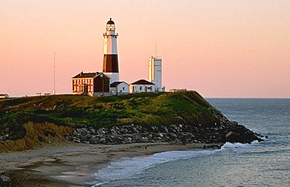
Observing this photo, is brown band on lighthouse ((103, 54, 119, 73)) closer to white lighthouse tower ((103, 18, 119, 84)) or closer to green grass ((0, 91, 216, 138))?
white lighthouse tower ((103, 18, 119, 84))

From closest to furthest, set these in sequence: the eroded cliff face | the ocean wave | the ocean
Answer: the ocean → the ocean wave → the eroded cliff face

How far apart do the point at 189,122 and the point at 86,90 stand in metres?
28.4

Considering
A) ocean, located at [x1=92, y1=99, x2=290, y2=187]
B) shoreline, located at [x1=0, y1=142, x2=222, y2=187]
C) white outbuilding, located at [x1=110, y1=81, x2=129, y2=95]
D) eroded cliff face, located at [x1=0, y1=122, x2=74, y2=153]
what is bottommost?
ocean, located at [x1=92, y1=99, x2=290, y2=187]

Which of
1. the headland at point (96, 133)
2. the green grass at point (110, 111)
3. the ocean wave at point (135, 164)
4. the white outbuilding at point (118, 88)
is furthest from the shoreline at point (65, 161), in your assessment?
the white outbuilding at point (118, 88)

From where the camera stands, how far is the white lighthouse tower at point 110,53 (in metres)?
82.9

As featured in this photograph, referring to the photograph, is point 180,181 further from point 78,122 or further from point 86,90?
point 86,90

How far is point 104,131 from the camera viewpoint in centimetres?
4912

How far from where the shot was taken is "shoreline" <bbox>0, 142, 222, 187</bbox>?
2833 centimetres

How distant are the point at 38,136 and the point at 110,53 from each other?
42.1 m

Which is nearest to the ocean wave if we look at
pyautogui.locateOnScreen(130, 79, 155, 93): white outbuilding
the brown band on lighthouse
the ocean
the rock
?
the ocean

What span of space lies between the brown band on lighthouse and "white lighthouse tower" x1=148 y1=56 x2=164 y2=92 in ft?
26.5

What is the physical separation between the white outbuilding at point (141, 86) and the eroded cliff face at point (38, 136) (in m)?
39.1

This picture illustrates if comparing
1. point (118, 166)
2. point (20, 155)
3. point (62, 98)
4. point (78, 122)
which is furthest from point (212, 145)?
point (62, 98)

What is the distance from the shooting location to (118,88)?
82.9 metres
